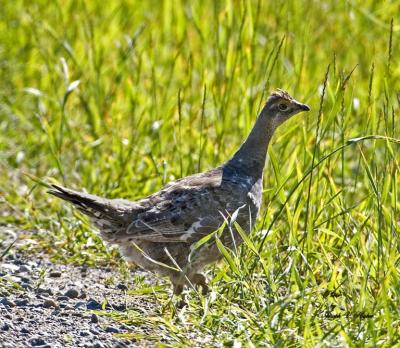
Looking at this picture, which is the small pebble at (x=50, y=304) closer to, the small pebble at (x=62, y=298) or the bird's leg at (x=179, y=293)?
the small pebble at (x=62, y=298)

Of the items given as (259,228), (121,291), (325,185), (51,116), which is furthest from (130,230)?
(51,116)

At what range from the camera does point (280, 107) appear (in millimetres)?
6453

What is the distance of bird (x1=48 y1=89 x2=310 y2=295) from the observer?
5.87m

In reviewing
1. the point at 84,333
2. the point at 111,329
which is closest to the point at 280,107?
the point at 111,329

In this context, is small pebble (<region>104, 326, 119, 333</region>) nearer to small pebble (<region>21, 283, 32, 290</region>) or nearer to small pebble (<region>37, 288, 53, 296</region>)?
small pebble (<region>37, 288, 53, 296</region>)

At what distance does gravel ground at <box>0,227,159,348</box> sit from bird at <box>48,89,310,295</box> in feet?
0.98

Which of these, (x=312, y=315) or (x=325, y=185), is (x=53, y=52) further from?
(x=312, y=315)

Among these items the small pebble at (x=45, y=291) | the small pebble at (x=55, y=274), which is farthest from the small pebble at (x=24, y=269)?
the small pebble at (x=45, y=291)

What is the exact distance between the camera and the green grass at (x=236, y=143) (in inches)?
199

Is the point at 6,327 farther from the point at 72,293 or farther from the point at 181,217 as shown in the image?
the point at 181,217

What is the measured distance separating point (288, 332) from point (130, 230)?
1483 millimetres

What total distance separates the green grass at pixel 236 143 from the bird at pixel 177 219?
0.18 metres

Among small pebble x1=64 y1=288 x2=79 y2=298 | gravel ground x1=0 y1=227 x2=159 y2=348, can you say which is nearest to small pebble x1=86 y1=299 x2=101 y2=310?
gravel ground x1=0 y1=227 x2=159 y2=348

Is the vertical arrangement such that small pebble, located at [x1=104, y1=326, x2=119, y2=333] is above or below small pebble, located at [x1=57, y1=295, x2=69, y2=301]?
above
